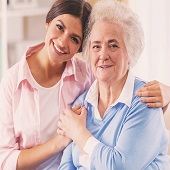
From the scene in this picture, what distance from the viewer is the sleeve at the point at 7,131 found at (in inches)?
78.1

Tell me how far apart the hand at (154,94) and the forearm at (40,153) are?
461 millimetres

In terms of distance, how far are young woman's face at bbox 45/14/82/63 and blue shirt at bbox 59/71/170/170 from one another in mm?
322

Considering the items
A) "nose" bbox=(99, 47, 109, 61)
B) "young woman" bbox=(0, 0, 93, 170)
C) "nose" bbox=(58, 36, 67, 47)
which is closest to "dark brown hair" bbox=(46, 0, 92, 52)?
"young woman" bbox=(0, 0, 93, 170)

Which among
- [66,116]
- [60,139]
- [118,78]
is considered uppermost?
[118,78]

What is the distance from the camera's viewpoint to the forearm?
1940mm

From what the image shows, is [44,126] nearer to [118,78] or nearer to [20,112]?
[20,112]

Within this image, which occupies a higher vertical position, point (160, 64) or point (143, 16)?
point (143, 16)

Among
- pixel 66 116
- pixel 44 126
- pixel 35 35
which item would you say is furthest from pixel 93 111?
pixel 35 35

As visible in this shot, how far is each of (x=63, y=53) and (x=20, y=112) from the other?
0.36 metres

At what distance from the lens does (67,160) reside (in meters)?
1.93

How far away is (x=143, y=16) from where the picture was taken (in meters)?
3.41

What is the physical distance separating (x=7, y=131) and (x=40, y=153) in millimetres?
202

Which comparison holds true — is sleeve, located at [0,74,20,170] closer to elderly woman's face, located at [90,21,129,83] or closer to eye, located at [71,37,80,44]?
eye, located at [71,37,80,44]

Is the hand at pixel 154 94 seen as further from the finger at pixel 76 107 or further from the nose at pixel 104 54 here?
the finger at pixel 76 107
